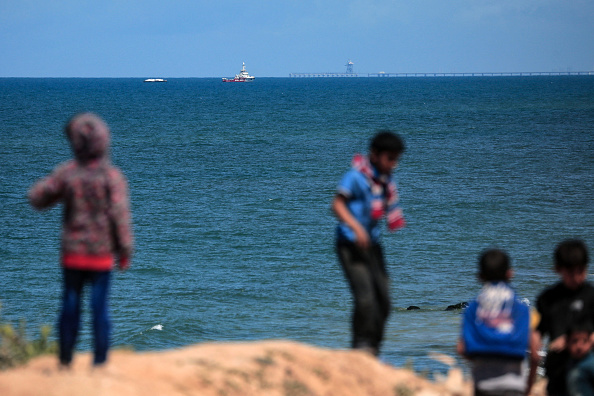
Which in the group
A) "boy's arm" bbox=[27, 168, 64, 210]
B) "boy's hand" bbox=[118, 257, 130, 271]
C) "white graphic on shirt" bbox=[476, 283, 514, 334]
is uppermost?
"boy's arm" bbox=[27, 168, 64, 210]

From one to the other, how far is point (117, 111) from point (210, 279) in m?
94.7

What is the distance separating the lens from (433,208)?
39656 millimetres

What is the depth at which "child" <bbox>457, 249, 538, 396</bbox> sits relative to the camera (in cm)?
513

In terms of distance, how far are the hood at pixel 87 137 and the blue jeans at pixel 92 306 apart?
771 mm

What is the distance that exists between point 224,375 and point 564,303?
2.33m

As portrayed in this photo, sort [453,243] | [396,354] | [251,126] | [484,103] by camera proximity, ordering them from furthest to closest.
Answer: [484,103], [251,126], [453,243], [396,354]

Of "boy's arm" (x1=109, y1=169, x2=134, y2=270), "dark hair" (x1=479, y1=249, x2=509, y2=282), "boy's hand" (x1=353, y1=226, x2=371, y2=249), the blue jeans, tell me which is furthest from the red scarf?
the blue jeans

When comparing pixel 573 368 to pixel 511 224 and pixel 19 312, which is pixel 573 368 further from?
pixel 511 224

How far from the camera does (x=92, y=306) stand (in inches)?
210

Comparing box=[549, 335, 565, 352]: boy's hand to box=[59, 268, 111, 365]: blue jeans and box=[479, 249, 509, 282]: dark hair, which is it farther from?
box=[59, 268, 111, 365]: blue jeans

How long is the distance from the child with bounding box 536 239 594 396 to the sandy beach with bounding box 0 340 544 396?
1.16 meters

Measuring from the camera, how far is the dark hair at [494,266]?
5.19 m

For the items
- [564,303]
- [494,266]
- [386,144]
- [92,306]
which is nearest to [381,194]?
[386,144]

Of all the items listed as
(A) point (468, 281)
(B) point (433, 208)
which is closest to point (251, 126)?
(B) point (433, 208)
